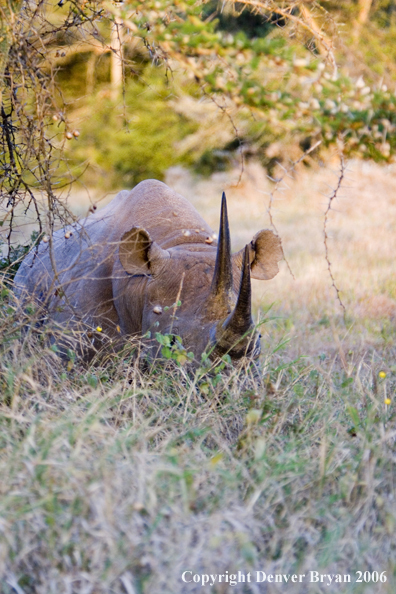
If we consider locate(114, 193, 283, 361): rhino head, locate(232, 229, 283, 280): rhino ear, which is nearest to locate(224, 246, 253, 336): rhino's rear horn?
locate(114, 193, 283, 361): rhino head

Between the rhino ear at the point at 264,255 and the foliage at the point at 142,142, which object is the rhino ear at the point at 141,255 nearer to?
the rhino ear at the point at 264,255

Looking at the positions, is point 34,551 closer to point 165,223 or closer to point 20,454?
point 20,454

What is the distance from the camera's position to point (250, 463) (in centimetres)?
259

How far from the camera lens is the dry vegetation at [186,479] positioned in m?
2.01

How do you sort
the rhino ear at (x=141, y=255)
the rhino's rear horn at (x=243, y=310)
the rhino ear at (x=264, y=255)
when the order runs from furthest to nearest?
1. the rhino ear at (x=264, y=255)
2. the rhino ear at (x=141, y=255)
3. the rhino's rear horn at (x=243, y=310)

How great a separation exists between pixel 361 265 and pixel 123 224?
12.7 feet

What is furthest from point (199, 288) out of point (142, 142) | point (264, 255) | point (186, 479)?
point (142, 142)

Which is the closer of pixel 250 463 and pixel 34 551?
pixel 34 551

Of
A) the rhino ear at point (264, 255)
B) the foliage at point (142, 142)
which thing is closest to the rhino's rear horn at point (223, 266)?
the rhino ear at point (264, 255)

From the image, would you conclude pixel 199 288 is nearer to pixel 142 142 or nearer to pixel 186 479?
pixel 186 479

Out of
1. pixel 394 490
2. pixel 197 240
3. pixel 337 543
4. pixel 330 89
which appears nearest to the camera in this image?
pixel 337 543

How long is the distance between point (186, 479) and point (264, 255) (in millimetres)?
2290

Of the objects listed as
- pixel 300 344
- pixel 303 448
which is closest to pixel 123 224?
pixel 300 344

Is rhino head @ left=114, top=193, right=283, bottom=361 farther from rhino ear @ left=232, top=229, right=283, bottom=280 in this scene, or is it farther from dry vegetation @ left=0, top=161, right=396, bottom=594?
dry vegetation @ left=0, top=161, right=396, bottom=594
